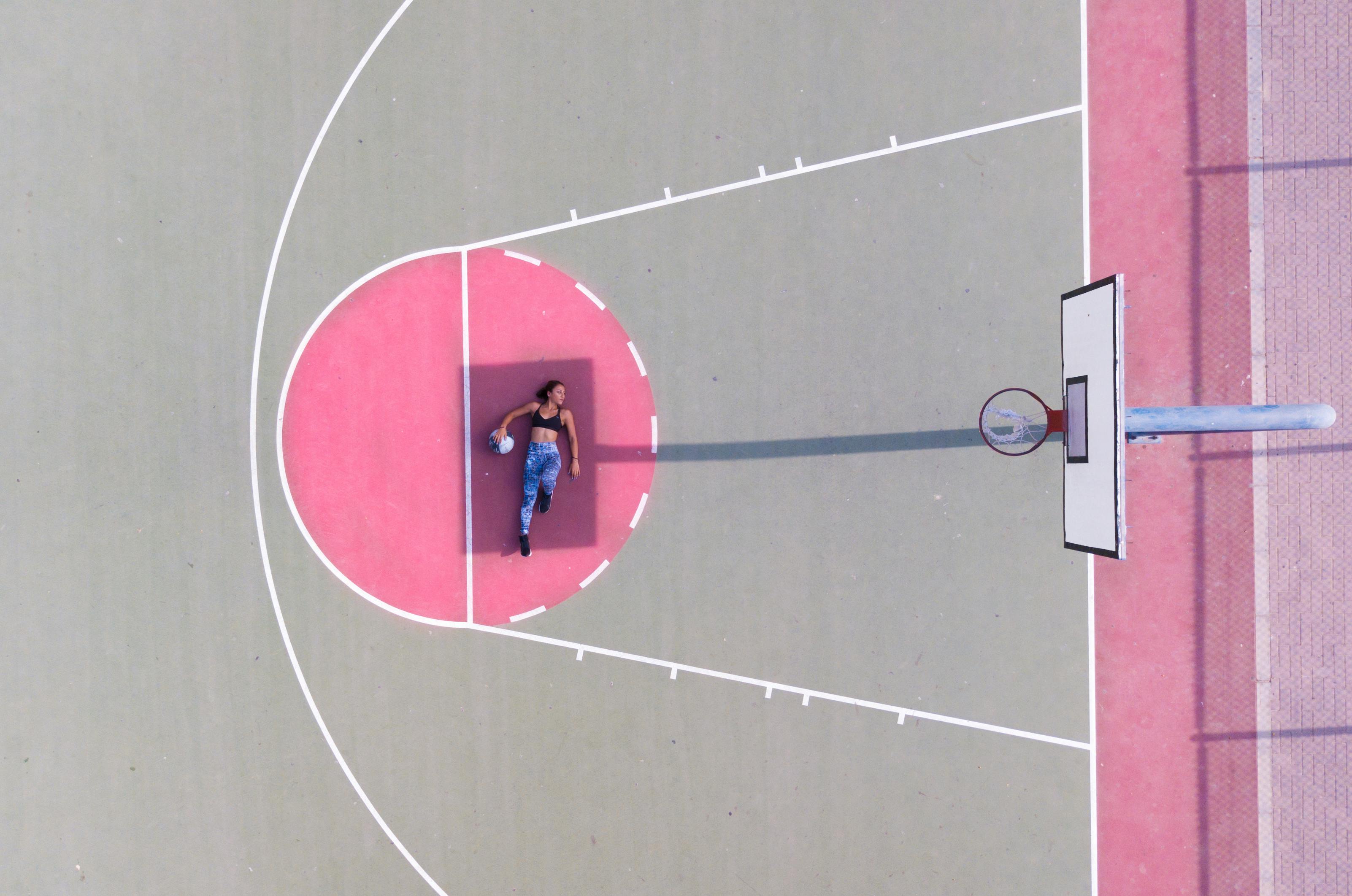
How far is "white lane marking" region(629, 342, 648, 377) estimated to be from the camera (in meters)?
6.54

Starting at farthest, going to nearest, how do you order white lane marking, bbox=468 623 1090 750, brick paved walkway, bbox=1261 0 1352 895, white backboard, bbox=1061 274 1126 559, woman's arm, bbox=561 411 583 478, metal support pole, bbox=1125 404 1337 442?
woman's arm, bbox=561 411 583 478, white lane marking, bbox=468 623 1090 750, brick paved walkway, bbox=1261 0 1352 895, metal support pole, bbox=1125 404 1337 442, white backboard, bbox=1061 274 1126 559

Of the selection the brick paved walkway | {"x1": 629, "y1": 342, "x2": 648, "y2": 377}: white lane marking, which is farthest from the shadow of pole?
the brick paved walkway

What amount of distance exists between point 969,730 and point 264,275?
7379 mm

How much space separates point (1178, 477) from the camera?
20.5ft

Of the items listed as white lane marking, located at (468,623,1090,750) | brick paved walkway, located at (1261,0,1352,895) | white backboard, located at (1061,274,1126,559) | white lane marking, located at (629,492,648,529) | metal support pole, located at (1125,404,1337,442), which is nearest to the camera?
white backboard, located at (1061,274,1126,559)

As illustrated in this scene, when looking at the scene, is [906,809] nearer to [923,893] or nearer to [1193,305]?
[923,893]

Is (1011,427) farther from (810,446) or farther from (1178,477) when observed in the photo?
(810,446)

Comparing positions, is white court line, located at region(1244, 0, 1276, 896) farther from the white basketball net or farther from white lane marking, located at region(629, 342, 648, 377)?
white lane marking, located at region(629, 342, 648, 377)

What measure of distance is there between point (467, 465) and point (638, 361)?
181cm

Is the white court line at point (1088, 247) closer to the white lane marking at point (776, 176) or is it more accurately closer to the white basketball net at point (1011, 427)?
the white lane marking at point (776, 176)

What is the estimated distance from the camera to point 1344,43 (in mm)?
6195

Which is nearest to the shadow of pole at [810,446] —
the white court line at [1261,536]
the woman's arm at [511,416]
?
the woman's arm at [511,416]

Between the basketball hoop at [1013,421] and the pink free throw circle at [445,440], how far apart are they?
291 centimetres

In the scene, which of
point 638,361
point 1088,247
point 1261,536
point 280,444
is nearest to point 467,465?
point 280,444
